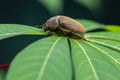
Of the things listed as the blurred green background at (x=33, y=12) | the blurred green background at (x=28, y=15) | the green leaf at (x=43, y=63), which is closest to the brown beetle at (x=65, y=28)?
the green leaf at (x=43, y=63)

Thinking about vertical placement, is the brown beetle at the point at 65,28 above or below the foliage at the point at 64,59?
above

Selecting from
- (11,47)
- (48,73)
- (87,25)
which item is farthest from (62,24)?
(11,47)

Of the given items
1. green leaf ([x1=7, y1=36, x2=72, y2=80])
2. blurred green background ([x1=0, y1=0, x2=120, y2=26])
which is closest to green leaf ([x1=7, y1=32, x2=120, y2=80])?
green leaf ([x1=7, y1=36, x2=72, y2=80])

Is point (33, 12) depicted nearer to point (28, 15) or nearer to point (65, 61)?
point (28, 15)

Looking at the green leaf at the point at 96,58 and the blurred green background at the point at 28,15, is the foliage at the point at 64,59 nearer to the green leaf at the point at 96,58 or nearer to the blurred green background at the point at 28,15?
the green leaf at the point at 96,58

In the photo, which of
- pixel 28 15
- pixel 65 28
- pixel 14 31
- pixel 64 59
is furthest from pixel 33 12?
pixel 64 59

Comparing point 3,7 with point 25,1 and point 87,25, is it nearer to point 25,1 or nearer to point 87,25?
point 25,1
